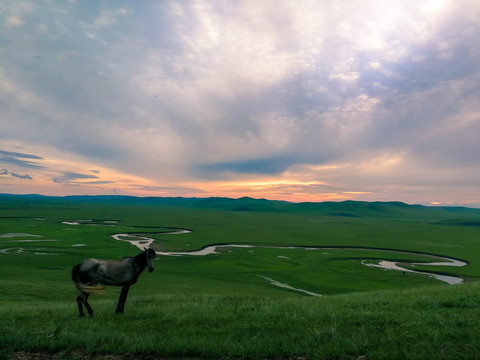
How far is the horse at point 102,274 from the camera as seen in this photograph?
1004 centimetres

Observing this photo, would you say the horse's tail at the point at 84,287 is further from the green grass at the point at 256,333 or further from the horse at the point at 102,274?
the green grass at the point at 256,333

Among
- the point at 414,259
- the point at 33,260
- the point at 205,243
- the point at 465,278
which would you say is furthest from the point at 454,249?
the point at 33,260

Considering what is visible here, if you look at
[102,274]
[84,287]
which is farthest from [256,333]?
[84,287]

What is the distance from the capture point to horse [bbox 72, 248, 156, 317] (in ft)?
Result: 32.9

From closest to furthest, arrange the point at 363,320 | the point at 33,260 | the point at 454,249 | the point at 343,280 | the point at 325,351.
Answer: the point at 325,351
the point at 363,320
the point at 343,280
the point at 33,260
the point at 454,249

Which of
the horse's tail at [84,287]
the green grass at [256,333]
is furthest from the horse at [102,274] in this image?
the green grass at [256,333]

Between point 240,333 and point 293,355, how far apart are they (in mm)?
1876

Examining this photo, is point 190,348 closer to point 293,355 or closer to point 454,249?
point 293,355

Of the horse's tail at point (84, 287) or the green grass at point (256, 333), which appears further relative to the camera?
the horse's tail at point (84, 287)

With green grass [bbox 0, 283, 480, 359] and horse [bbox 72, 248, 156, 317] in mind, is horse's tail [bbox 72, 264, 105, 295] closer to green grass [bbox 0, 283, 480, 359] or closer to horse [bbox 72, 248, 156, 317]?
horse [bbox 72, 248, 156, 317]

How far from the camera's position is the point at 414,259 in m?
75.8

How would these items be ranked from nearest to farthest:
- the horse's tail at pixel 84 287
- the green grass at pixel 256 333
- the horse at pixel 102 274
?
the green grass at pixel 256 333 < the horse's tail at pixel 84 287 < the horse at pixel 102 274

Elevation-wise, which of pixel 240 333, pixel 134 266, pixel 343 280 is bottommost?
pixel 343 280

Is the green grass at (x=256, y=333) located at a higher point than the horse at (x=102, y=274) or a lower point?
lower
